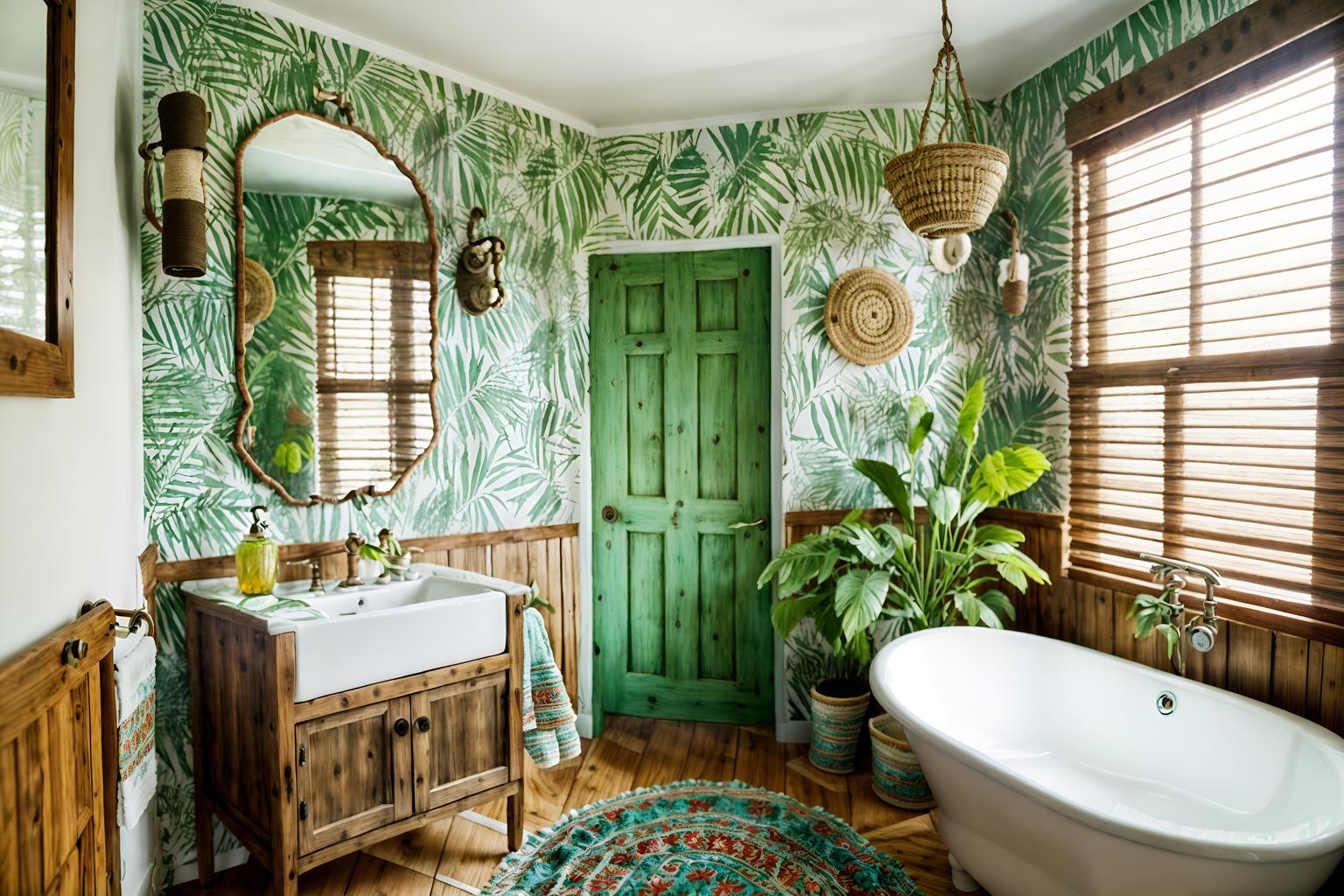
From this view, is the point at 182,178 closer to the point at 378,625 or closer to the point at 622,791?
the point at 378,625

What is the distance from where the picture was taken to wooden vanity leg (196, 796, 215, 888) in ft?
6.99

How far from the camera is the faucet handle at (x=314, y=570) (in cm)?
225

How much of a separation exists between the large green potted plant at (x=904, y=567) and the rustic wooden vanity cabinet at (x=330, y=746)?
1065 mm

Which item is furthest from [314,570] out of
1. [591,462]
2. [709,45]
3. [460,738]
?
[709,45]

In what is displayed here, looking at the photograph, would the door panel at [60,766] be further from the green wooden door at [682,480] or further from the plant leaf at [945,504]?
the plant leaf at [945,504]

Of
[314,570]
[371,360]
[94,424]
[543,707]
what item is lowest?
[543,707]

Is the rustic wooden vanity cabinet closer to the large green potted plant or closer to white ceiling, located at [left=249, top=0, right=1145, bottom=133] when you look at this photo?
the large green potted plant

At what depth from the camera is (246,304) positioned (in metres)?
2.26

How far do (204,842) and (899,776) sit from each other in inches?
85.4

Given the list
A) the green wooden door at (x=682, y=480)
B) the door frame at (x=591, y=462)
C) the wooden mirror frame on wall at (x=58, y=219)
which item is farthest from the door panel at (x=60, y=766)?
the green wooden door at (x=682, y=480)

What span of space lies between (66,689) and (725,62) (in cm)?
260

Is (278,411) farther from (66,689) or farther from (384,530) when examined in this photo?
(66,689)

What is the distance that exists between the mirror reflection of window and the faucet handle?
4.10ft

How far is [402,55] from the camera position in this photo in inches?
102
